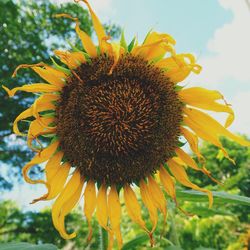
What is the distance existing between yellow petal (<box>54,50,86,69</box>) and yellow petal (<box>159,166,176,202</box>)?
1.45ft

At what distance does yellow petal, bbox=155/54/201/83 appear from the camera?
123cm

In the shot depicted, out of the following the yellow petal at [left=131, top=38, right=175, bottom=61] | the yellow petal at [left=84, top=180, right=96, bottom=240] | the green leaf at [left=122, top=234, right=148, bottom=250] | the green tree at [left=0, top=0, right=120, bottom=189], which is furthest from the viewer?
the green tree at [left=0, top=0, right=120, bottom=189]

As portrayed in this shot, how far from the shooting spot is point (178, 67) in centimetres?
130

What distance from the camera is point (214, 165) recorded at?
314 inches

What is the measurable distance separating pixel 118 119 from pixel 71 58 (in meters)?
0.24

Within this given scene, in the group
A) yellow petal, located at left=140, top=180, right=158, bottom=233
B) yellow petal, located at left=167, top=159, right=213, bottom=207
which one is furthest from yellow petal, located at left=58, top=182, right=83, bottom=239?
yellow petal, located at left=167, top=159, right=213, bottom=207

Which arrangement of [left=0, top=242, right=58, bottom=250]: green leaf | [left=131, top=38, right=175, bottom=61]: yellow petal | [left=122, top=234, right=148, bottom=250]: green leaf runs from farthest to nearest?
[left=122, top=234, right=148, bottom=250]: green leaf, [left=131, top=38, right=175, bottom=61]: yellow petal, [left=0, top=242, right=58, bottom=250]: green leaf

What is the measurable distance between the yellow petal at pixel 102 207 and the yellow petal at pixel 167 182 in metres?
0.19

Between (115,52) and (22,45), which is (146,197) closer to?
(115,52)

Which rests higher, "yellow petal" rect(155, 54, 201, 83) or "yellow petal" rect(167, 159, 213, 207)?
"yellow petal" rect(155, 54, 201, 83)

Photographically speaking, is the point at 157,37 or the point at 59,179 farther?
the point at 59,179

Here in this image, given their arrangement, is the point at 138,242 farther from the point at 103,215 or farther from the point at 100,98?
the point at 100,98

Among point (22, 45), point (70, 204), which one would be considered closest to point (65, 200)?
point (70, 204)

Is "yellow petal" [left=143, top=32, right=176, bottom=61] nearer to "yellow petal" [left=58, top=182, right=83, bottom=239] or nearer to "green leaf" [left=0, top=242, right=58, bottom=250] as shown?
"yellow petal" [left=58, top=182, right=83, bottom=239]
